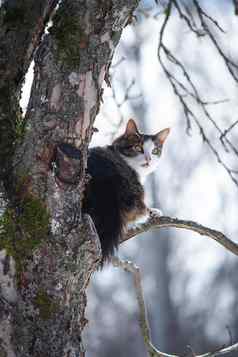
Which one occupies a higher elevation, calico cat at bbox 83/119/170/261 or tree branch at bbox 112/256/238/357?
calico cat at bbox 83/119/170/261

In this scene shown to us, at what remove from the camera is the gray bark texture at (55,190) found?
1.68 meters

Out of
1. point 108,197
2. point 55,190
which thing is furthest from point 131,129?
point 55,190

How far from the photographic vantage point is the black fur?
2492 mm

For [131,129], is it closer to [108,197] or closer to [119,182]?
[119,182]

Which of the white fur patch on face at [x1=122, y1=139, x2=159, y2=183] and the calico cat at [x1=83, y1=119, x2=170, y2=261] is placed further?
the white fur patch on face at [x1=122, y1=139, x2=159, y2=183]

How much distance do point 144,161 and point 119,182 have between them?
0.88m

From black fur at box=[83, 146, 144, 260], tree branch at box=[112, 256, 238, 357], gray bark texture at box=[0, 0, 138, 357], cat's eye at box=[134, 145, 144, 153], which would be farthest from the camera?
cat's eye at box=[134, 145, 144, 153]

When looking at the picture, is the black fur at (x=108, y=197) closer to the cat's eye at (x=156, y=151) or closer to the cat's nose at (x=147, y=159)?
the cat's nose at (x=147, y=159)

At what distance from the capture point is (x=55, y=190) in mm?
1751

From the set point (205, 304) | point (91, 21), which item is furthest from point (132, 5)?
point (205, 304)

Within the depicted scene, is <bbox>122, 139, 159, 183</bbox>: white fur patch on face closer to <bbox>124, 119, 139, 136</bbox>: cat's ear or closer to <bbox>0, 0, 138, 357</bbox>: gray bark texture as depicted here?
<bbox>124, 119, 139, 136</bbox>: cat's ear

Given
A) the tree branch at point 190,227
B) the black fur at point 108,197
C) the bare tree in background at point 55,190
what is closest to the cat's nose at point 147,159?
the black fur at point 108,197

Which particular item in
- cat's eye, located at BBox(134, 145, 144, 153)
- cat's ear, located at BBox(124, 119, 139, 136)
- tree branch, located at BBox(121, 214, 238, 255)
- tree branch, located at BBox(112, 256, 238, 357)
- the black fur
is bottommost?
tree branch, located at BBox(112, 256, 238, 357)

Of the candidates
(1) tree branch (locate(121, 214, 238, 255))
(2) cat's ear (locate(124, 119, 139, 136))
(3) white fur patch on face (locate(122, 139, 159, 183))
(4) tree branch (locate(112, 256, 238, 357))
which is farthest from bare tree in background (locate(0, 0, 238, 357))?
(2) cat's ear (locate(124, 119, 139, 136))
